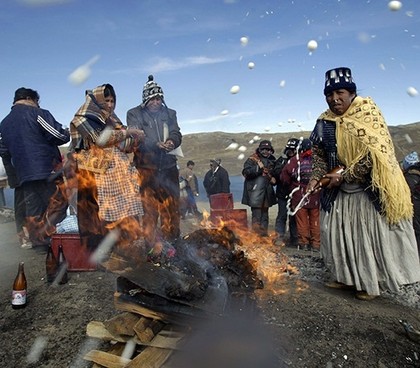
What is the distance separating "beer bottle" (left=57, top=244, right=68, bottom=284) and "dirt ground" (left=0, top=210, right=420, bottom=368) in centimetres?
9

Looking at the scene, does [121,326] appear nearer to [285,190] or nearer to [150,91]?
[150,91]

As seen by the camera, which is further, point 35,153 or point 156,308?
point 35,153

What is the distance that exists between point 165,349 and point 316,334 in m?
1.49

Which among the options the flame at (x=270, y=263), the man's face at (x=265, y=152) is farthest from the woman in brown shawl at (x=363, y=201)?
the man's face at (x=265, y=152)

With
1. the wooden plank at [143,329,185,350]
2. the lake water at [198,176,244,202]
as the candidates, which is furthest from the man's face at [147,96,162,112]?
the lake water at [198,176,244,202]

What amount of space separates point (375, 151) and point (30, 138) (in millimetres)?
5366

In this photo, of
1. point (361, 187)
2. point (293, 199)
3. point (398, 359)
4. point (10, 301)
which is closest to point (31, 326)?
point (10, 301)

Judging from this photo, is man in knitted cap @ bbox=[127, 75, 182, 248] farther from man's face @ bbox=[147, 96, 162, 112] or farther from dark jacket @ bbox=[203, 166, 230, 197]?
dark jacket @ bbox=[203, 166, 230, 197]

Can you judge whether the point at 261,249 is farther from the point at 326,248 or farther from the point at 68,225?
the point at 68,225

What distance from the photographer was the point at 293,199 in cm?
754

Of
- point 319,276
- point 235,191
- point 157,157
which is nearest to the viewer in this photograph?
point 319,276

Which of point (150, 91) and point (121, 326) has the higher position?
point (150, 91)

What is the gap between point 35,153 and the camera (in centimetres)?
Result: 581

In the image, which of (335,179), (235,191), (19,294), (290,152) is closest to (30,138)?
(19,294)
